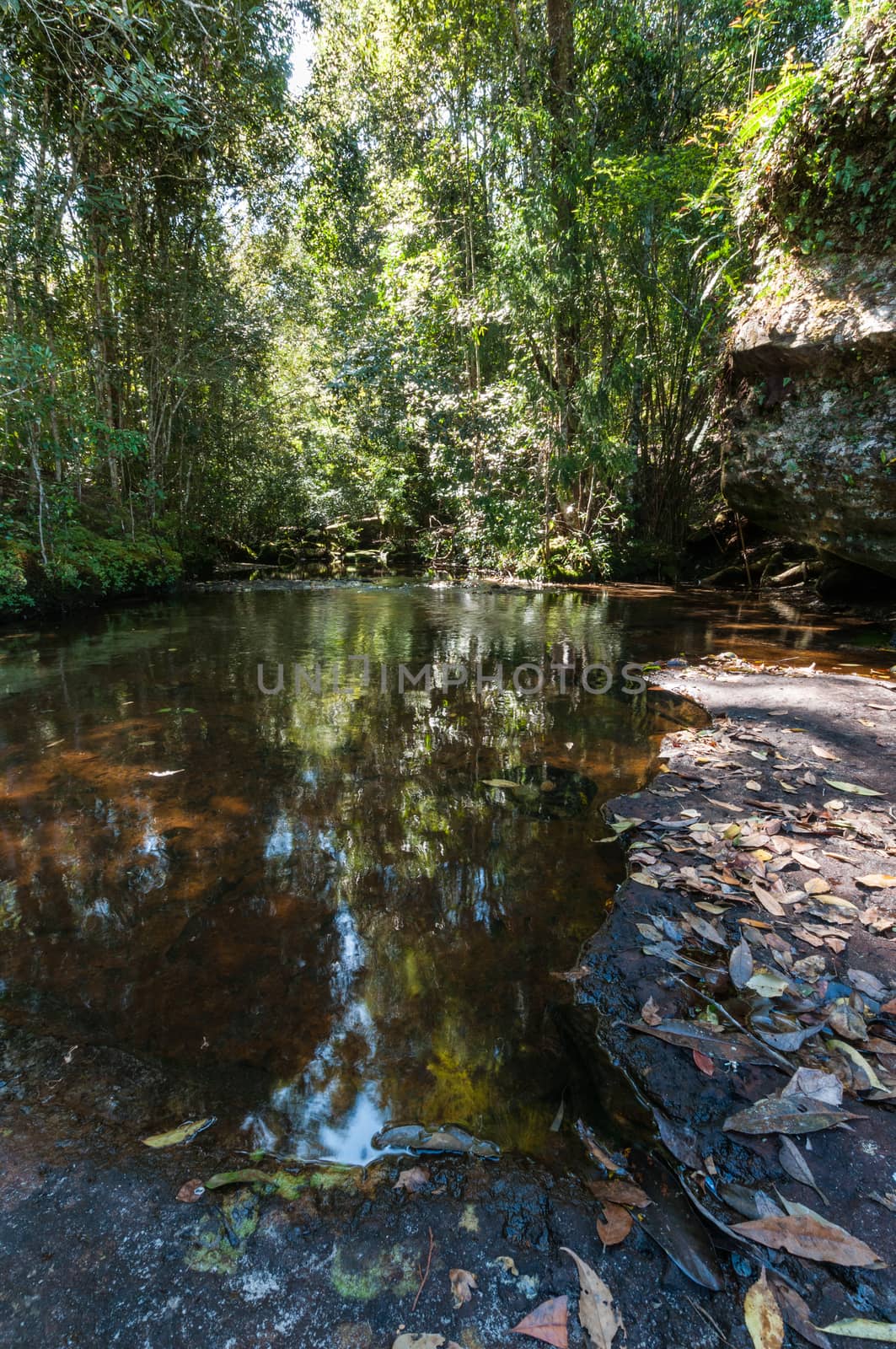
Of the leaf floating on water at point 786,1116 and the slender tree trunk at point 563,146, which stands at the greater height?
the slender tree trunk at point 563,146

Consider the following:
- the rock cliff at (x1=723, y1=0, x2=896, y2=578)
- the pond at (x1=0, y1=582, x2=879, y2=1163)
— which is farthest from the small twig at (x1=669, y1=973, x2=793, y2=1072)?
the rock cliff at (x1=723, y1=0, x2=896, y2=578)

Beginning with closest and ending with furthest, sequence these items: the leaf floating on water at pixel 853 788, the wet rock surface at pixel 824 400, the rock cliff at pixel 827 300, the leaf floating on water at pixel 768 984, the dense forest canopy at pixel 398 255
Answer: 1. the leaf floating on water at pixel 768 984
2. the leaf floating on water at pixel 853 788
3. the rock cliff at pixel 827 300
4. the wet rock surface at pixel 824 400
5. the dense forest canopy at pixel 398 255

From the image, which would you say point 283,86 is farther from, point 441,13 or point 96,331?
point 96,331

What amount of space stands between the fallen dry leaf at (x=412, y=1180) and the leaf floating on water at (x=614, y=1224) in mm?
389

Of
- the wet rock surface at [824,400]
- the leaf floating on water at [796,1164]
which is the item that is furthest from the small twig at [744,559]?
the leaf floating on water at [796,1164]

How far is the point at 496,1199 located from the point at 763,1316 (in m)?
0.52

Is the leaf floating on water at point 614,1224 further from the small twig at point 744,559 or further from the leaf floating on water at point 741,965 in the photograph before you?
the small twig at point 744,559

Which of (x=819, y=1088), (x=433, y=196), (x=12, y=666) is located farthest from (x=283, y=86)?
(x=819, y=1088)

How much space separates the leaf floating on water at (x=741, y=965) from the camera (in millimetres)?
1823

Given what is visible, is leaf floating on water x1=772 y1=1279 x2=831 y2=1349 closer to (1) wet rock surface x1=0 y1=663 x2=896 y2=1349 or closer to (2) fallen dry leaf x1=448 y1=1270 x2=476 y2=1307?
(1) wet rock surface x1=0 y1=663 x2=896 y2=1349

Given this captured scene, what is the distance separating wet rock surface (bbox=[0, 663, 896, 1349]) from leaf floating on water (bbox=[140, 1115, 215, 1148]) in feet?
0.08

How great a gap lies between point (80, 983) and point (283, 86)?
Answer: 14107 millimetres

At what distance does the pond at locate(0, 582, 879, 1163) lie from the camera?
1.64 metres

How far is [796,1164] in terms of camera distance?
1.29 metres
